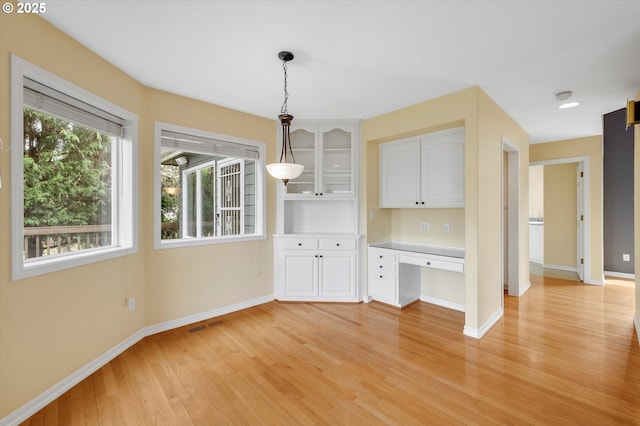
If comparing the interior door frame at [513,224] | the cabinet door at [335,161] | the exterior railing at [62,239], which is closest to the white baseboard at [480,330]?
the interior door frame at [513,224]

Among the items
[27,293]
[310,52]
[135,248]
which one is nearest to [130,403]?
[27,293]

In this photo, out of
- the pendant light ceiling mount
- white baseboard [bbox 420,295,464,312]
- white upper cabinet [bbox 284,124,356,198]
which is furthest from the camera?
white upper cabinet [bbox 284,124,356,198]

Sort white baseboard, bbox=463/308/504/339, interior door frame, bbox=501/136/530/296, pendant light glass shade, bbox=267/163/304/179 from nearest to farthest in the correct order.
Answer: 1. pendant light glass shade, bbox=267/163/304/179
2. white baseboard, bbox=463/308/504/339
3. interior door frame, bbox=501/136/530/296

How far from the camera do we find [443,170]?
3.46m

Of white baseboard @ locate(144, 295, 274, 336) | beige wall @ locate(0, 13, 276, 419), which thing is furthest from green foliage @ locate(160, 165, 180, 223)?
white baseboard @ locate(144, 295, 274, 336)

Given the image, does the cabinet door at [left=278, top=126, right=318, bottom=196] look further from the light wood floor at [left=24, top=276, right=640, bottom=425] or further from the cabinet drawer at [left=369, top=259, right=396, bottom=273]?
the light wood floor at [left=24, top=276, right=640, bottom=425]

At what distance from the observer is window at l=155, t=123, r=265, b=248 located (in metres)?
3.14

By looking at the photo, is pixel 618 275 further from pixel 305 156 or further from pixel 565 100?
pixel 305 156

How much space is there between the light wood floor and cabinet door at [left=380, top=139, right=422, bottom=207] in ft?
4.72

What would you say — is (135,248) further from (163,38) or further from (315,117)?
(315,117)

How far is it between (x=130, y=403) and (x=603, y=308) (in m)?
5.13

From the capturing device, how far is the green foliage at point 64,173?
1988mm

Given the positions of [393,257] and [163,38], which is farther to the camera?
[393,257]

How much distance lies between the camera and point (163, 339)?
289 cm
